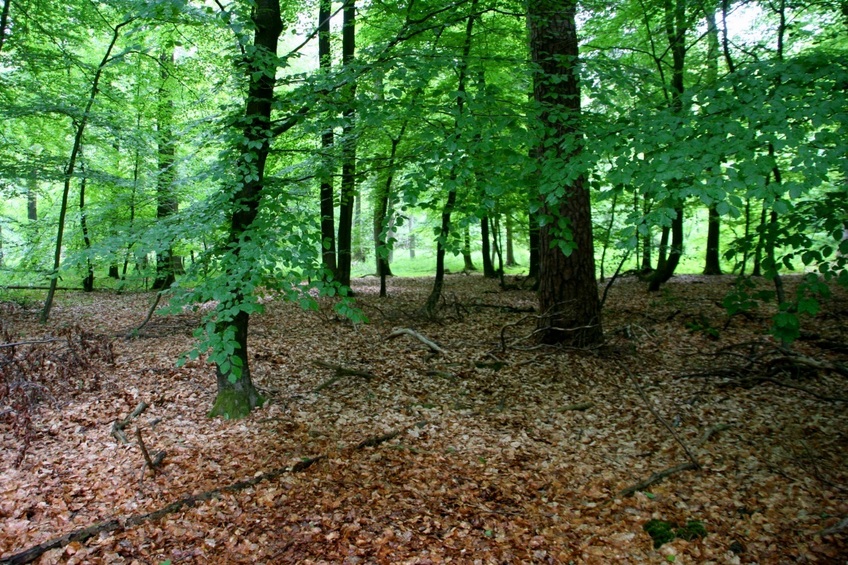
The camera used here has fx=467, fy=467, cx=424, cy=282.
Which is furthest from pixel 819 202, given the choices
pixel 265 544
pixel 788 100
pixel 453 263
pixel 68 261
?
pixel 453 263

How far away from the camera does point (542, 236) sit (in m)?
6.95

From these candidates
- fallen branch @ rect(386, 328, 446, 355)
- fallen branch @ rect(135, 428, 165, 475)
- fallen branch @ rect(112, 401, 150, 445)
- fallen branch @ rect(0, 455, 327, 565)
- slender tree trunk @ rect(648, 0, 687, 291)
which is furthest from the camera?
slender tree trunk @ rect(648, 0, 687, 291)

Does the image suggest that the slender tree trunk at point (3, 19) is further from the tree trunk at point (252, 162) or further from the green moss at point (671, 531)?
the green moss at point (671, 531)

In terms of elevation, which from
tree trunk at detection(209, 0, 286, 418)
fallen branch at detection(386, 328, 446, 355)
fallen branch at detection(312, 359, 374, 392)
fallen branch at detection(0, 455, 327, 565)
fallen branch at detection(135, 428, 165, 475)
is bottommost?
fallen branch at detection(0, 455, 327, 565)

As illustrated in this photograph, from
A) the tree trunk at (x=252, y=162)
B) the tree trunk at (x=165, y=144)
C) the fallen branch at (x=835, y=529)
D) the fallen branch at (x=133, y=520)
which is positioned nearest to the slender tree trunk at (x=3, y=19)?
the tree trunk at (x=165, y=144)

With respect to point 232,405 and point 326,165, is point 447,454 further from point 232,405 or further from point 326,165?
point 326,165

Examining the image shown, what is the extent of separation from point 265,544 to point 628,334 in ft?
18.5

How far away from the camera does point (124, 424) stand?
475cm

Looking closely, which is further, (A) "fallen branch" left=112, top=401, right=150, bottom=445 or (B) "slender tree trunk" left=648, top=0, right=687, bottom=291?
(B) "slender tree trunk" left=648, top=0, right=687, bottom=291

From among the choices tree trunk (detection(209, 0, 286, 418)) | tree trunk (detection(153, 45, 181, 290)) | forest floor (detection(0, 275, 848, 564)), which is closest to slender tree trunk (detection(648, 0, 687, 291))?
forest floor (detection(0, 275, 848, 564))

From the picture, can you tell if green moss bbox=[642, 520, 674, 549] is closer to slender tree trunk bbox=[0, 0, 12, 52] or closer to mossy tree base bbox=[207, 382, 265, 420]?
mossy tree base bbox=[207, 382, 265, 420]

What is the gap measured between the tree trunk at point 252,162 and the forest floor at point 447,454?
257mm

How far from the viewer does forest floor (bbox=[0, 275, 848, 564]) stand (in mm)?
3309

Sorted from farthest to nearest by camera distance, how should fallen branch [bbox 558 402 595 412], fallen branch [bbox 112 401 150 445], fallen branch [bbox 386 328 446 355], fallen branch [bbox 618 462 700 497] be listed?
fallen branch [bbox 386 328 446 355]
fallen branch [bbox 558 402 595 412]
fallen branch [bbox 112 401 150 445]
fallen branch [bbox 618 462 700 497]
